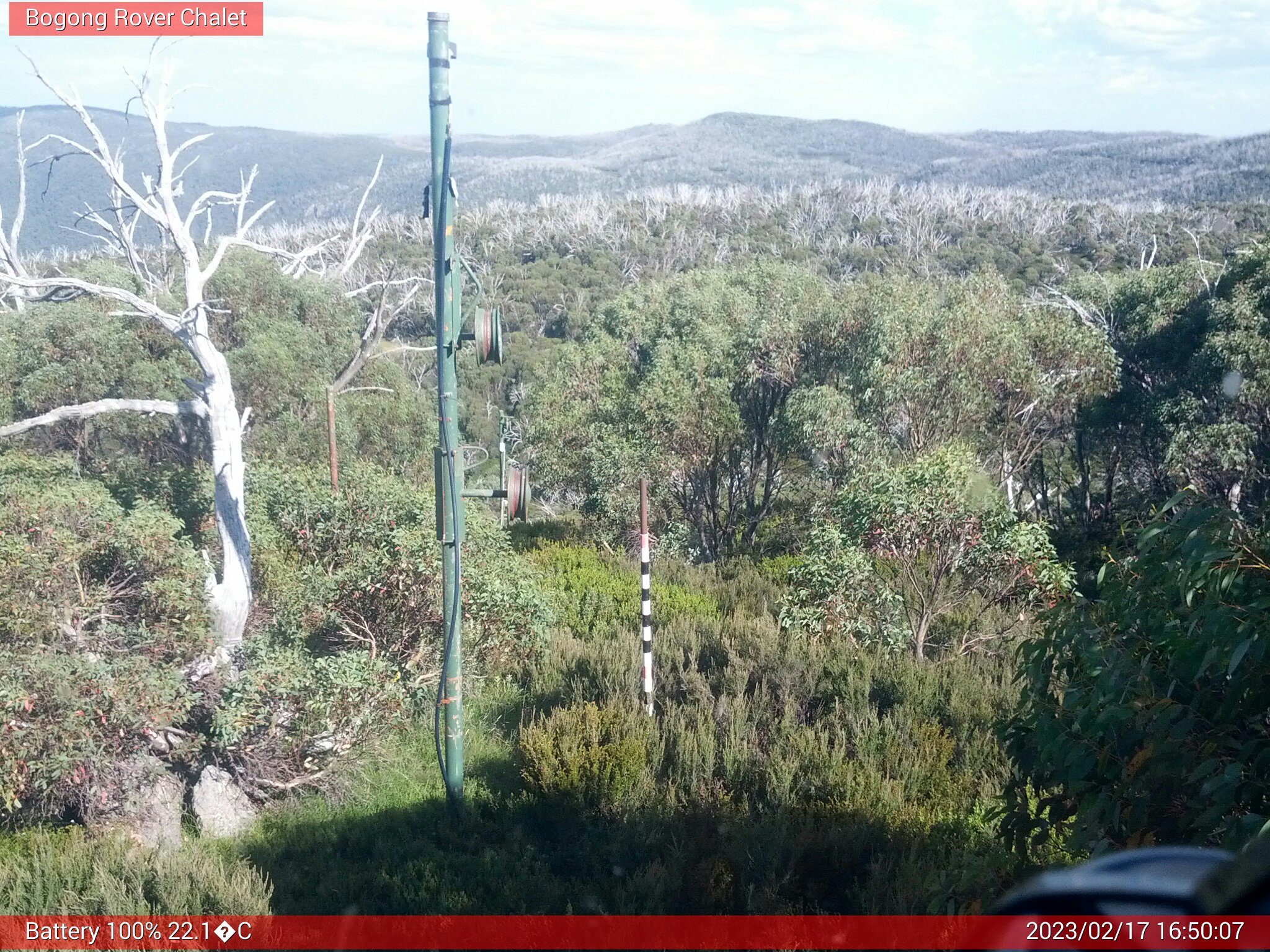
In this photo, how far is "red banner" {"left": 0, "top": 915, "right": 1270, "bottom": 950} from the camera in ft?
15.6

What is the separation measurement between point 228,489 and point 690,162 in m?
134

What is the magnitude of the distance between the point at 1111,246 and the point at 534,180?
8926 centimetres

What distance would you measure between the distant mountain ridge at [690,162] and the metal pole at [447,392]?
4659cm

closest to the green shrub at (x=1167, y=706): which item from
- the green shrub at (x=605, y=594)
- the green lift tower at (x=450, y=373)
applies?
the green lift tower at (x=450, y=373)

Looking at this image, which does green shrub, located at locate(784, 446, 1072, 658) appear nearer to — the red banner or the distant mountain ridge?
the red banner

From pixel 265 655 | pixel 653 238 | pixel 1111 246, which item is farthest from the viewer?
pixel 653 238

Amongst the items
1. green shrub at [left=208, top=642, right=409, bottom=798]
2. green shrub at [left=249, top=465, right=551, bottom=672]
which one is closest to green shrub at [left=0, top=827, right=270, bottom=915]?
green shrub at [left=208, top=642, right=409, bottom=798]

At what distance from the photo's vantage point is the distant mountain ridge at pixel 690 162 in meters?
69.1

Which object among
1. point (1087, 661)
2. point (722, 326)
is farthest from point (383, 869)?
point (722, 326)

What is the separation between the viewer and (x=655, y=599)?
1303 cm

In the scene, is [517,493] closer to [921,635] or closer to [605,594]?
[921,635]

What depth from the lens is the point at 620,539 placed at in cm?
1756

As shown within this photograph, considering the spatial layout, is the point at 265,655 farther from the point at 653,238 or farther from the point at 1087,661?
the point at 653,238

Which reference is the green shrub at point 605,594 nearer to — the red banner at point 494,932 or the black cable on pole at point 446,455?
the black cable on pole at point 446,455
